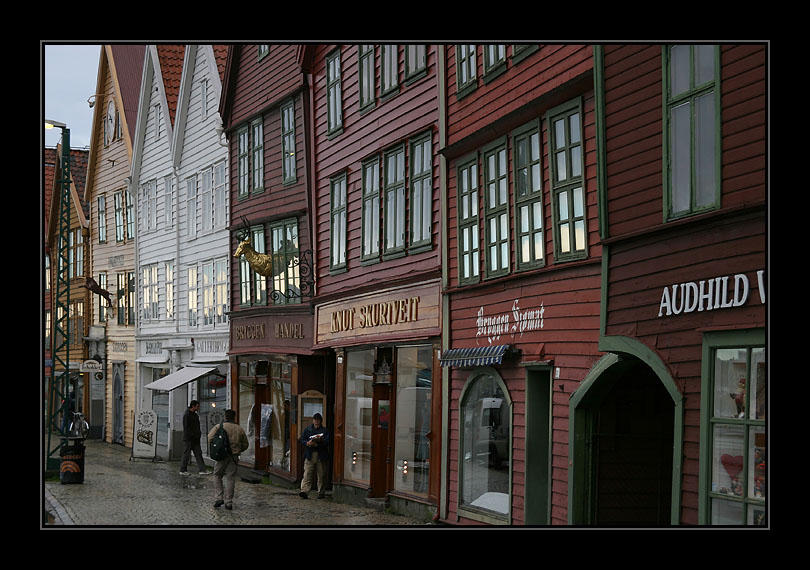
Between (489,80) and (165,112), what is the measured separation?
21.0m

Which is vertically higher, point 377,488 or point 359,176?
point 359,176

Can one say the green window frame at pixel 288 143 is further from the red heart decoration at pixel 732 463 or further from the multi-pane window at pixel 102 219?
the red heart decoration at pixel 732 463

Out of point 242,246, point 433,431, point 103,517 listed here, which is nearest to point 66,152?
point 242,246

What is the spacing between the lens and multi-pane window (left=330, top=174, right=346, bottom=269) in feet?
79.1

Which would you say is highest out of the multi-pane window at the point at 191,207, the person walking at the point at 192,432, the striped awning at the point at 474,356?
the multi-pane window at the point at 191,207

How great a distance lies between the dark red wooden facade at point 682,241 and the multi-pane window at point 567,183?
157 cm

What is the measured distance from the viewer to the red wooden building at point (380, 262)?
1970 centimetres

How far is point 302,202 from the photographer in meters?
26.9

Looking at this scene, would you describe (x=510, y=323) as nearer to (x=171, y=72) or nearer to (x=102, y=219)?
(x=171, y=72)

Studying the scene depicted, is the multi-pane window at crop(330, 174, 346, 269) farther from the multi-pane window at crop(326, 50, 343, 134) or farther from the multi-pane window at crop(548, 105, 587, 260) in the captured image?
the multi-pane window at crop(548, 105, 587, 260)

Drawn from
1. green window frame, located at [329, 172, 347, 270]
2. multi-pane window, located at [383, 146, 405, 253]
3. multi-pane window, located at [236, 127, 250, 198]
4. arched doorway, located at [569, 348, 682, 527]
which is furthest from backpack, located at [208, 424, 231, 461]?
multi-pane window, located at [236, 127, 250, 198]

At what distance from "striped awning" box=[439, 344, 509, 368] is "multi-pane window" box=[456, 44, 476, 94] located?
3.94m

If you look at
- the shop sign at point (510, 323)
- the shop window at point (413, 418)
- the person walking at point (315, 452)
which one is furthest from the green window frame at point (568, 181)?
the person walking at point (315, 452)
